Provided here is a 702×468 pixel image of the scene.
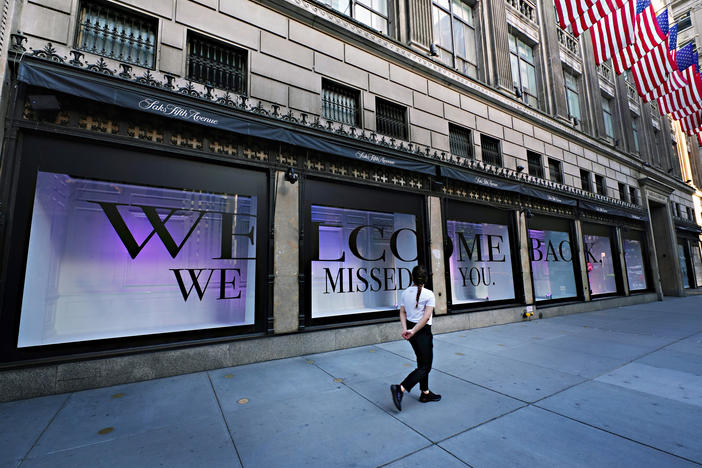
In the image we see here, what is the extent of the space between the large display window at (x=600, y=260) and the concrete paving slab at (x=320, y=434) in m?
15.0

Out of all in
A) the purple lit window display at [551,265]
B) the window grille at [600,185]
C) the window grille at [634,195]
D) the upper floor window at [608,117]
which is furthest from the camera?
the upper floor window at [608,117]

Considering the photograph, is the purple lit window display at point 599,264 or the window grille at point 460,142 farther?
the purple lit window display at point 599,264

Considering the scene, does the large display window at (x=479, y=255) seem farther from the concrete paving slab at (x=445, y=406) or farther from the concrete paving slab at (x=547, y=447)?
the concrete paving slab at (x=547, y=447)

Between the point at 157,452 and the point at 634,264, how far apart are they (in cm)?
2336

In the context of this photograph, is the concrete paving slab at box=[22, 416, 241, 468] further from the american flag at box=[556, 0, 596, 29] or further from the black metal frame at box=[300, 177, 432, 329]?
the american flag at box=[556, 0, 596, 29]

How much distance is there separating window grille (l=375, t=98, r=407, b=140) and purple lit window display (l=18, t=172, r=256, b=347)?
4677 millimetres

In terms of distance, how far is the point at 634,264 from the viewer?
17.5 metres

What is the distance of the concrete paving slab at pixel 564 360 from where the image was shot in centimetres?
552

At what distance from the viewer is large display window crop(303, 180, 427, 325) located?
24.6 ft

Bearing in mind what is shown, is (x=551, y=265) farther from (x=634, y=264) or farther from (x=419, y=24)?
(x=419, y=24)

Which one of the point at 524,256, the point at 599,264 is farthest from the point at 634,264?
the point at 524,256

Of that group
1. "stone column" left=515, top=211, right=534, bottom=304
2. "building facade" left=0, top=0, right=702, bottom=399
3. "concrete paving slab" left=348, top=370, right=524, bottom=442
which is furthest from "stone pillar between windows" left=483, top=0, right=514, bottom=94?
"concrete paving slab" left=348, top=370, right=524, bottom=442

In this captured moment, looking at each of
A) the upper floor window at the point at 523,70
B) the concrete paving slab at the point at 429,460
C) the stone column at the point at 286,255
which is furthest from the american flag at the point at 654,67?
the concrete paving slab at the point at 429,460

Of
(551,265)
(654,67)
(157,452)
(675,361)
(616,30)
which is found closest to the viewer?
(157,452)
